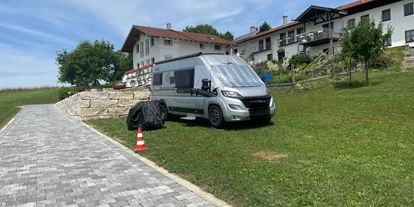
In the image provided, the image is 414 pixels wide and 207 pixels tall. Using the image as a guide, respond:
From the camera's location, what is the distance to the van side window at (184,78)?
437 inches

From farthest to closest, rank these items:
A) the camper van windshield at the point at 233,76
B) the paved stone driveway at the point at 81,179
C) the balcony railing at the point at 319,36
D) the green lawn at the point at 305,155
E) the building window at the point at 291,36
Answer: the building window at the point at 291,36, the balcony railing at the point at 319,36, the camper van windshield at the point at 233,76, the paved stone driveway at the point at 81,179, the green lawn at the point at 305,155

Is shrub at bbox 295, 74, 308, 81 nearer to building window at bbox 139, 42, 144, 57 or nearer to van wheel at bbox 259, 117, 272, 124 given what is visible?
van wheel at bbox 259, 117, 272, 124

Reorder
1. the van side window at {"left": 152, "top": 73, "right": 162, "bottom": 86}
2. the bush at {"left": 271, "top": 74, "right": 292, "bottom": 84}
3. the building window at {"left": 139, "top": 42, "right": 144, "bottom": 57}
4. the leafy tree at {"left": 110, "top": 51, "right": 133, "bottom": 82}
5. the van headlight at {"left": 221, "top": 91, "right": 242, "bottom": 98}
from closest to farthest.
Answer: the van headlight at {"left": 221, "top": 91, "right": 242, "bottom": 98} → the van side window at {"left": 152, "top": 73, "right": 162, "bottom": 86} → the bush at {"left": 271, "top": 74, "right": 292, "bottom": 84} → the building window at {"left": 139, "top": 42, "right": 144, "bottom": 57} → the leafy tree at {"left": 110, "top": 51, "right": 133, "bottom": 82}

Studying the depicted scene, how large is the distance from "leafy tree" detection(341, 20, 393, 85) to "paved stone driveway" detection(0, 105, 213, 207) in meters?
14.1

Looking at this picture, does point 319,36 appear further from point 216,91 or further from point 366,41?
point 216,91

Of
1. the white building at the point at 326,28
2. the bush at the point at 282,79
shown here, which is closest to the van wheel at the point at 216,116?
the bush at the point at 282,79

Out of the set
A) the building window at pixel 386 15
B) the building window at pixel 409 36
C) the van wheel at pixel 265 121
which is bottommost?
the van wheel at pixel 265 121

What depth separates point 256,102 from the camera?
9578mm

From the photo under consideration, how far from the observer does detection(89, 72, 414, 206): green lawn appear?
3.95 metres

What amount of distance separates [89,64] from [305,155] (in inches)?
1834

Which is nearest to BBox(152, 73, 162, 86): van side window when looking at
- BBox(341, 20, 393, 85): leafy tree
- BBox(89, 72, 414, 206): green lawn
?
BBox(89, 72, 414, 206): green lawn

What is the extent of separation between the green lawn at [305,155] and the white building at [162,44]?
85.8ft

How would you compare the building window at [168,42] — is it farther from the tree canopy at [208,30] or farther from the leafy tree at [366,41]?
the tree canopy at [208,30]

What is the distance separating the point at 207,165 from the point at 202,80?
5070mm
